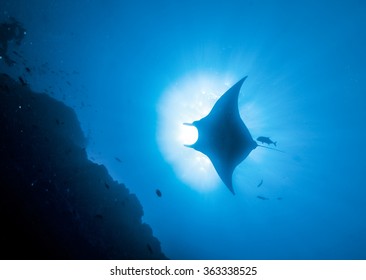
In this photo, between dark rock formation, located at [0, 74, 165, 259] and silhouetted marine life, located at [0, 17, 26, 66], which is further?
silhouetted marine life, located at [0, 17, 26, 66]

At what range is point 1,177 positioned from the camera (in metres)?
9.35

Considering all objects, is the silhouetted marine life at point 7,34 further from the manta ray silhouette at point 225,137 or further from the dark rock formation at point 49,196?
the manta ray silhouette at point 225,137

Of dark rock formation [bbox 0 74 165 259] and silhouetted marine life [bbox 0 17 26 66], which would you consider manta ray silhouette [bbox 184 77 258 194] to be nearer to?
dark rock formation [bbox 0 74 165 259]

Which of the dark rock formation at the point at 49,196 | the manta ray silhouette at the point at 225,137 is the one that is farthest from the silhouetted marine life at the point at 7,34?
the manta ray silhouette at the point at 225,137

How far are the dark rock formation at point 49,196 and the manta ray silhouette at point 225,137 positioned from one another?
4103 millimetres

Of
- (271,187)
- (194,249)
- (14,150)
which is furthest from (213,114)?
(194,249)

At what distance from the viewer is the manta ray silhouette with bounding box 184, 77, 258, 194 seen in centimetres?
882

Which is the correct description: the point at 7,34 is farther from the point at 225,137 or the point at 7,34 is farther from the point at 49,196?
the point at 225,137

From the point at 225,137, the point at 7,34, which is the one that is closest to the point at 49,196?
the point at 225,137

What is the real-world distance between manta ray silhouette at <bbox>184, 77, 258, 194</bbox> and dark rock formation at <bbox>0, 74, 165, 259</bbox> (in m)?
4.10

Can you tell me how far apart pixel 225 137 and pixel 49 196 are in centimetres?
733

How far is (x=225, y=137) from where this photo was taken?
955cm

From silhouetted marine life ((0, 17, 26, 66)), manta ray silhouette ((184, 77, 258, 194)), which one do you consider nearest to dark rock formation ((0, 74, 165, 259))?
silhouetted marine life ((0, 17, 26, 66))

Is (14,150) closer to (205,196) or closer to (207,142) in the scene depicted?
(207,142)
